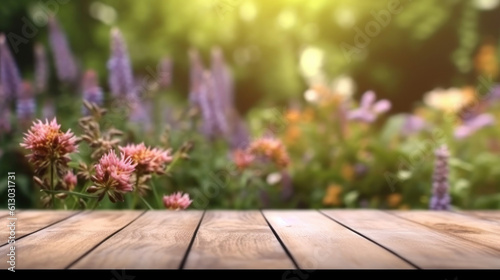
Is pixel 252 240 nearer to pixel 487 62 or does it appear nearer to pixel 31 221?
pixel 31 221

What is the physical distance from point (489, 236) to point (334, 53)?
13.2ft

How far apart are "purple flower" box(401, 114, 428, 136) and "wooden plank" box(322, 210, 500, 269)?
191cm

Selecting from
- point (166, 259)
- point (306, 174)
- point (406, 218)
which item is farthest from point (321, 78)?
point (166, 259)

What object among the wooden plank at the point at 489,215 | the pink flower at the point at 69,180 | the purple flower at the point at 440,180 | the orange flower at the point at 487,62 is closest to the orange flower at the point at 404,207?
the purple flower at the point at 440,180

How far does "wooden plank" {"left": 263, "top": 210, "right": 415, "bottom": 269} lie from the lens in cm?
110

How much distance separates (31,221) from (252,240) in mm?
690

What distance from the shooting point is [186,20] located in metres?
5.22

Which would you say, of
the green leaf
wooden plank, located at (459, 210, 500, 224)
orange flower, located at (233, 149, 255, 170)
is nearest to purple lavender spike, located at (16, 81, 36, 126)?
orange flower, located at (233, 149, 255, 170)

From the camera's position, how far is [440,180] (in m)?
2.29

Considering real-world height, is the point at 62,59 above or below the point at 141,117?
above

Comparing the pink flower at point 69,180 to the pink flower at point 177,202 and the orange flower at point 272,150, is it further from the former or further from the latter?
the orange flower at point 272,150

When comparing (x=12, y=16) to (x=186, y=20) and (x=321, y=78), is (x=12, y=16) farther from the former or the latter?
(x=321, y=78)

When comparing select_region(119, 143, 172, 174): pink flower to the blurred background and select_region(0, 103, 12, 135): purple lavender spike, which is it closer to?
select_region(0, 103, 12, 135): purple lavender spike

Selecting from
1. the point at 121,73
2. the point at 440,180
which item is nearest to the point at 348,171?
the point at 440,180
